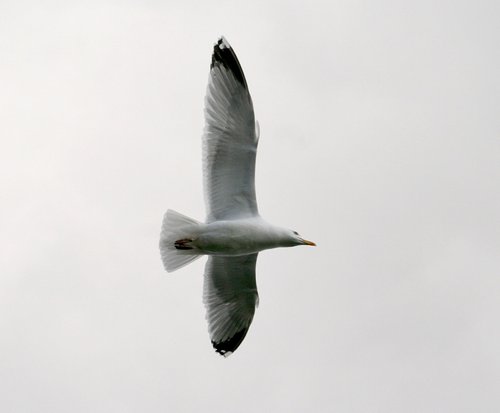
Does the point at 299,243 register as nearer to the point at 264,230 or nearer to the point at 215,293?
the point at 264,230

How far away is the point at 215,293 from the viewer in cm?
1522

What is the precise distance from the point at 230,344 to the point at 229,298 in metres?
0.64

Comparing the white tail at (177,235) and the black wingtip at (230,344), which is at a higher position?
the white tail at (177,235)

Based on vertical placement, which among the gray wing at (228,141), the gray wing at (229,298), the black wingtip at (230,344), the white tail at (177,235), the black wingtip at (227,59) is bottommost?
the black wingtip at (230,344)

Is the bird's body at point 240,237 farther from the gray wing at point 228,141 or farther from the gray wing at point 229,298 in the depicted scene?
the gray wing at point 229,298

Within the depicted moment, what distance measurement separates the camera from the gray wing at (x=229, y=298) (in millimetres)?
15086

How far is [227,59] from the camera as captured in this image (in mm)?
13727

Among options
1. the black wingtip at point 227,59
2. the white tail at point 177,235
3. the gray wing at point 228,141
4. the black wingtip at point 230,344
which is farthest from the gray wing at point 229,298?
the black wingtip at point 227,59

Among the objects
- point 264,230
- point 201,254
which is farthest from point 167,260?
point 264,230

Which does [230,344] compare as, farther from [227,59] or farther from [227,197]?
[227,59]

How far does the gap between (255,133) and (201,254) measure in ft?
5.94

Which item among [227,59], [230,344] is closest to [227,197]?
[227,59]

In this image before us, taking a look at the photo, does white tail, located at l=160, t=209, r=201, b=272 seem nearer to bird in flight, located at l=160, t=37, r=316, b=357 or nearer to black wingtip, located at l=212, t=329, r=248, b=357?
bird in flight, located at l=160, t=37, r=316, b=357

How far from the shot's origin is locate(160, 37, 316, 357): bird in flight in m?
13.7
